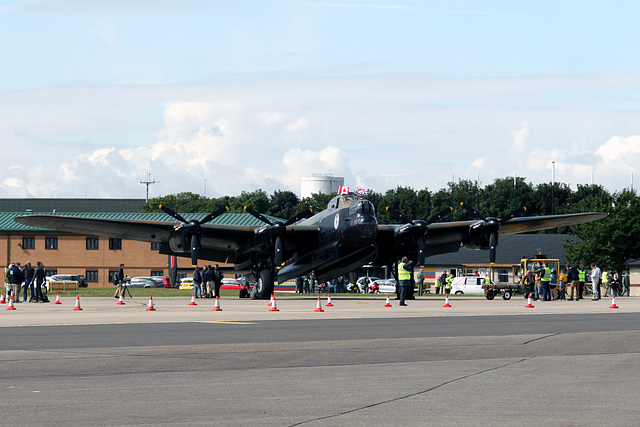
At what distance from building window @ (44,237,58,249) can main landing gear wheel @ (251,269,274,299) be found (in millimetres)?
55370

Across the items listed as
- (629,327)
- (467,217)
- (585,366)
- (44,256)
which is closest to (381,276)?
(467,217)

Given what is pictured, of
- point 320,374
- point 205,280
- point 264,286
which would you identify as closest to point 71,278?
point 205,280

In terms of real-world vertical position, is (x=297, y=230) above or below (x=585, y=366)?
above

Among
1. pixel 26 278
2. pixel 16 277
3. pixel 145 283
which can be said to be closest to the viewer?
pixel 16 277

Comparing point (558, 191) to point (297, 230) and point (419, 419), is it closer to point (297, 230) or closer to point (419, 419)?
point (297, 230)

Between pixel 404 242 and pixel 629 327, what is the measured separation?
23272 mm

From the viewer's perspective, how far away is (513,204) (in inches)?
4904

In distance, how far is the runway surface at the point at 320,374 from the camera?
29.8 ft

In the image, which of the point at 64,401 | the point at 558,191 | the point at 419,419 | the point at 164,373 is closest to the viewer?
the point at 419,419

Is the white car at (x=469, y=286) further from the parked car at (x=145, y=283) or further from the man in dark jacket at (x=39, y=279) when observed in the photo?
the man in dark jacket at (x=39, y=279)

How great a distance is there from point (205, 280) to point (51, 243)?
51.9 metres

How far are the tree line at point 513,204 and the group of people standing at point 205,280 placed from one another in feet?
80.7

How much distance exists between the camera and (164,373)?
12516 mm

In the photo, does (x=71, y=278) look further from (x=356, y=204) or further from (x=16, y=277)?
(x=356, y=204)
